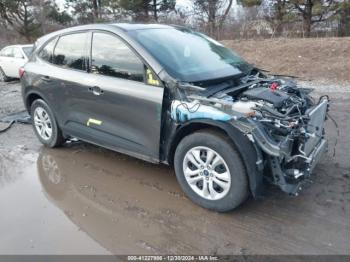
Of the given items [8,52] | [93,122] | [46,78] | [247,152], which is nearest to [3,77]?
[8,52]

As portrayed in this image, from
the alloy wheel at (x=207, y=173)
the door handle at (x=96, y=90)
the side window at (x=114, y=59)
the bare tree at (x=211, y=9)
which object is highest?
the bare tree at (x=211, y=9)

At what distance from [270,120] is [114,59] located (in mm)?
2015

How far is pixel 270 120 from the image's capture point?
11.8 feet

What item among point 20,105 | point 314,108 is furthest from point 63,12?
point 314,108

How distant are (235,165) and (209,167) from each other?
0.31 metres

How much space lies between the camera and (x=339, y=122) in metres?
6.48

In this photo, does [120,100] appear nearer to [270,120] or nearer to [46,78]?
[46,78]

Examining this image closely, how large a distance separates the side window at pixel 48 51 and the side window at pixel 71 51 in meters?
0.10

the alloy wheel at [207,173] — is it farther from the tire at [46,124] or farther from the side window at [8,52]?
the side window at [8,52]

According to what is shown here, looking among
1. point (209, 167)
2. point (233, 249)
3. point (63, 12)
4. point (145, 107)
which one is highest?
point (63, 12)

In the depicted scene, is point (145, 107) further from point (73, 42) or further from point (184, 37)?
point (73, 42)

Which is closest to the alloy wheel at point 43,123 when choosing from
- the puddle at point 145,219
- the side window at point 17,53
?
the puddle at point 145,219

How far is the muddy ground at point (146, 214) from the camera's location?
3467mm

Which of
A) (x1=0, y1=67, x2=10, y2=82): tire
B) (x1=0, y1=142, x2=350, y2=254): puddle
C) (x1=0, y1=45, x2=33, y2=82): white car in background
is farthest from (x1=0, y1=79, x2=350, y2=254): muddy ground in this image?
(x1=0, y1=67, x2=10, y2=82): tire
